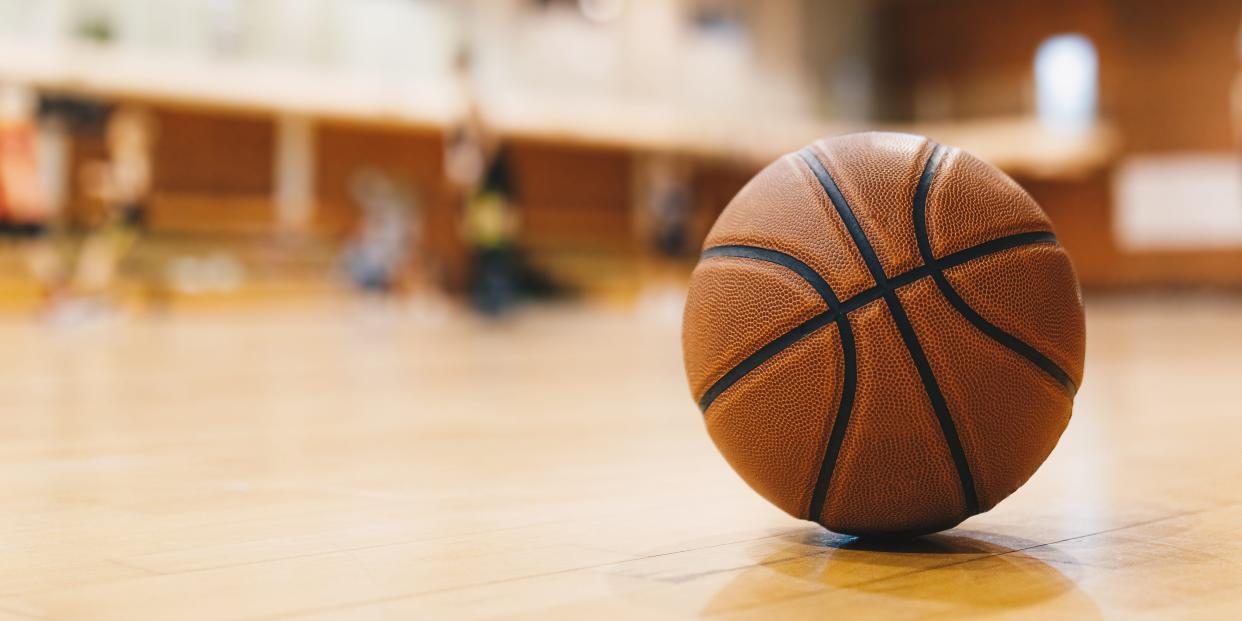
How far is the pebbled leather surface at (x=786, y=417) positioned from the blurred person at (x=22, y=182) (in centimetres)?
1156

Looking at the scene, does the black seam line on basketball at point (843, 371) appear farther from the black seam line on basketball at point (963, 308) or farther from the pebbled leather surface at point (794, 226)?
the black seam line on basketball at point (963, 308)

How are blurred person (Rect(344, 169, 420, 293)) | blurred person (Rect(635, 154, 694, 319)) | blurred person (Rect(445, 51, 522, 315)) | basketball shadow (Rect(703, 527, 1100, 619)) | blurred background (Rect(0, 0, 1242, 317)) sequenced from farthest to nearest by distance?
blurred person (Rect(635, 154, 694, 319)) → blurred person (Rect(344, 169, 420, 293)) → blurred background (Rect(0, 0, 1242, 317)) → blurred person (Rect(445, 51, 522, 315)) → basketball shadow (Rect(703, 527, 1100, 619))

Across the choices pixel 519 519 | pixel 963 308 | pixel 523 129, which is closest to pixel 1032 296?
pixel 963 308

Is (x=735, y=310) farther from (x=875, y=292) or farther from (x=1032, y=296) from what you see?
(x=1032, y=296)

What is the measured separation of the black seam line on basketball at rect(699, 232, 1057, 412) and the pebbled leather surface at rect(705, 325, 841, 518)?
0.01 metres

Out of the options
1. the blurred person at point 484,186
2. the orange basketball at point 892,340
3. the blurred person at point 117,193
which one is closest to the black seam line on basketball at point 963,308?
the orange basketball at point 892,340

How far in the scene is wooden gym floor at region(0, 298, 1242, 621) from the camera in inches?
50.8

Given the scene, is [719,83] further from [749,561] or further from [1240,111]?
[749,561]

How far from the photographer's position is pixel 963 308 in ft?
4.89

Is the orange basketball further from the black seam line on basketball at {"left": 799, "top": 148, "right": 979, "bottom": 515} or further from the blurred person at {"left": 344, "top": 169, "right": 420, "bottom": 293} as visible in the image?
the blurred person at {"left": 344, "top": 169, "right": 420, "bottom": 293}

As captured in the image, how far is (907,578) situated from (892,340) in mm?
285

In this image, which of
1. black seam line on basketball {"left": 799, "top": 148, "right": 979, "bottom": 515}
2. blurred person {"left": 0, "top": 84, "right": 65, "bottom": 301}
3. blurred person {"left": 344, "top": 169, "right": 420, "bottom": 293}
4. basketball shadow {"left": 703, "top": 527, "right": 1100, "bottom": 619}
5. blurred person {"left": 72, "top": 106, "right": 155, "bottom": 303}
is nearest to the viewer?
basketball shadow {"left": 703, "top": 527, "right": 1100, "bottom": 619}

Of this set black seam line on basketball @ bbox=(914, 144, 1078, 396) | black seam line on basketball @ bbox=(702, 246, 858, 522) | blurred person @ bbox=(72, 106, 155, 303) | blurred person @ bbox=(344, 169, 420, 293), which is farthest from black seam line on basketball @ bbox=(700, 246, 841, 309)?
blurred person @ bbox=(344, 169, 420, 293)

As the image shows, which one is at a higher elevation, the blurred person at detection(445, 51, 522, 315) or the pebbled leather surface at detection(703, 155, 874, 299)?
the blurred person at detection(445, 51, 522, 315)
